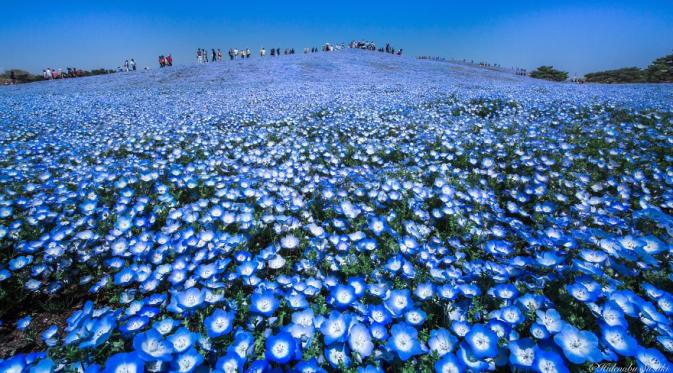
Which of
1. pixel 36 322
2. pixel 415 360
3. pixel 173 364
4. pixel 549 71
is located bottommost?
pixel 36 322

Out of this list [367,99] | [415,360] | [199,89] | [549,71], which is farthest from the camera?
[549,71]

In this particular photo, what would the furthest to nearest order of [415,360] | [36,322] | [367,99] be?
[367,99]
[36,322]
[415,360]

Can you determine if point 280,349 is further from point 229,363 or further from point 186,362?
point 186,362

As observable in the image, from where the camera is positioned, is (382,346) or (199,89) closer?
(382,346)

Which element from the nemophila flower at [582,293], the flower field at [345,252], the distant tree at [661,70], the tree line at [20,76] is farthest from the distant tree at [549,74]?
the tree line at [20,76]

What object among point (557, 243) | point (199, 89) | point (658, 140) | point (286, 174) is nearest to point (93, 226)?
point (286, 174)

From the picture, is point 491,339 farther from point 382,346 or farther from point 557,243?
point 557,243

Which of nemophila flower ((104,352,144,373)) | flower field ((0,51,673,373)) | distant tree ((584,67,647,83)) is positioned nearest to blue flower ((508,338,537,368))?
flower field ((0,51,673,373))

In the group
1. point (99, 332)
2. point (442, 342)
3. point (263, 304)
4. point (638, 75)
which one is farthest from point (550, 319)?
point (638, 75)
